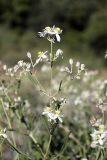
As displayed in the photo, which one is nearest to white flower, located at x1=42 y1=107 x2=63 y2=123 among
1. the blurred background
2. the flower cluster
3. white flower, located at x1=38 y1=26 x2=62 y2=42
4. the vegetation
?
the vegetation

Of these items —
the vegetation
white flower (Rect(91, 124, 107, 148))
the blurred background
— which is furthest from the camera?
the blurred background

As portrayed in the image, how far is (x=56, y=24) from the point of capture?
3506 centimetres

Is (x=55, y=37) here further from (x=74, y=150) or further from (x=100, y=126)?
(x=74, y=150)

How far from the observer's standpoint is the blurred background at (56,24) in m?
29.9

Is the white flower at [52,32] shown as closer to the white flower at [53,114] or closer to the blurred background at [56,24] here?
the white flower at [53,114]

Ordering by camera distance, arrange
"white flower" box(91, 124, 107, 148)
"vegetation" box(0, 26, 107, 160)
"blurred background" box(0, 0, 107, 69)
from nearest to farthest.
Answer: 1. "white flower" box(91, 124, 107, 148)
2. "vegetation" box(0, 26, 107, 160)
3. "blurred background" box(0, 0, 107, 69)

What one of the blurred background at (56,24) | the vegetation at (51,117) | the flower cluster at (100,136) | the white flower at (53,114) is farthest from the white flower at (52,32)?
the blurred background at (56,24)

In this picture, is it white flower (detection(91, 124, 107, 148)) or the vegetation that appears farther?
the vegetation

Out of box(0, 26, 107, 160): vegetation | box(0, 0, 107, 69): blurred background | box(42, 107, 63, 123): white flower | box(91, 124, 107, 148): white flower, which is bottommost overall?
box(91, 124, 107, 148): white flower

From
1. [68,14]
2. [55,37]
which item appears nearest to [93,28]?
[68,14]

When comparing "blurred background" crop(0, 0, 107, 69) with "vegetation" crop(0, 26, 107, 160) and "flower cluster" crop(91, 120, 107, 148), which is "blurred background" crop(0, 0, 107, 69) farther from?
"flower cluster" crop(91, 120, 107, 148)

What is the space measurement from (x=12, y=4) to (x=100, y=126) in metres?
35.9

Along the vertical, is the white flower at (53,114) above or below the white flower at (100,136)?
above

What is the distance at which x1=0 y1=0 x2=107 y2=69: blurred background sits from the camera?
29.9 m
